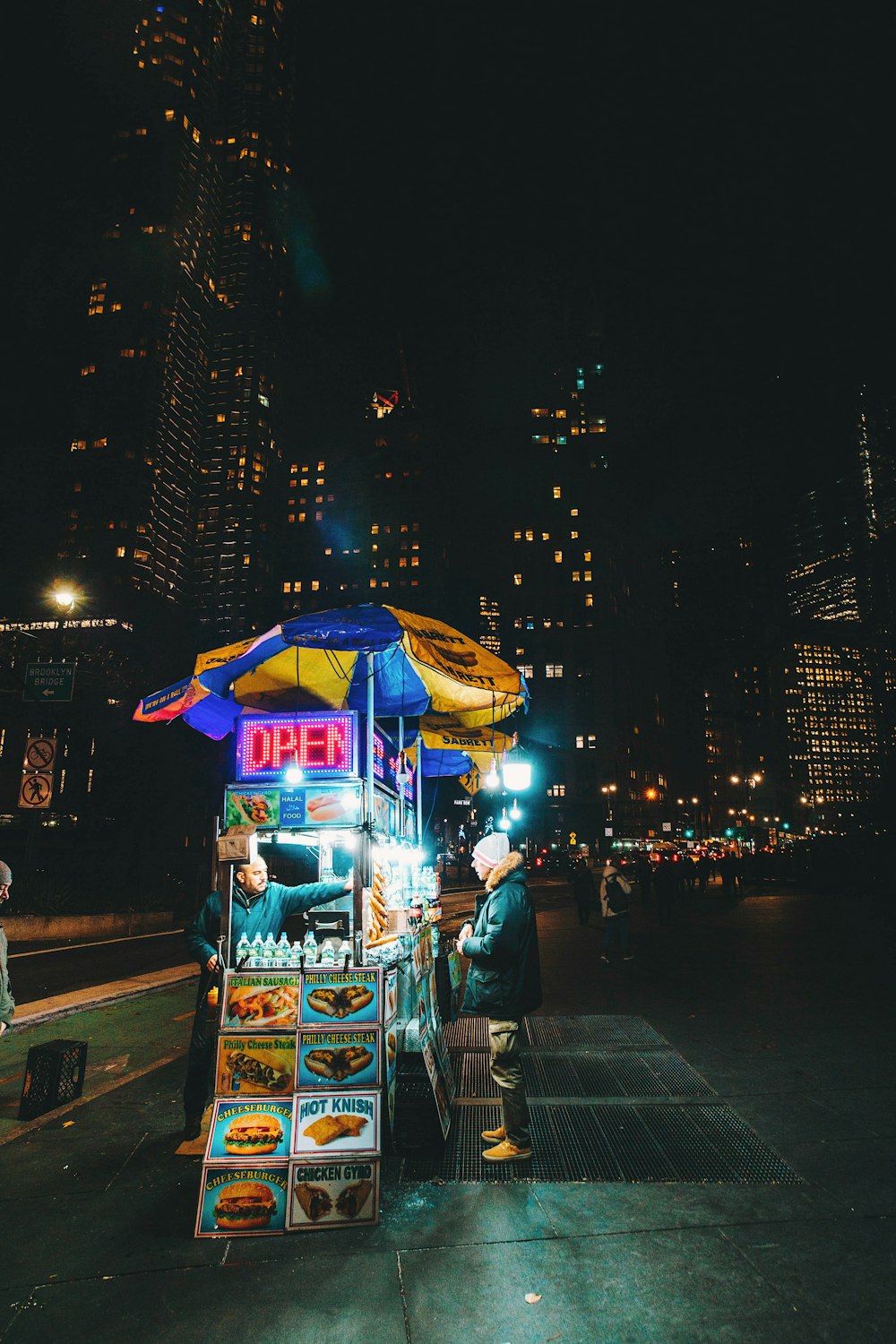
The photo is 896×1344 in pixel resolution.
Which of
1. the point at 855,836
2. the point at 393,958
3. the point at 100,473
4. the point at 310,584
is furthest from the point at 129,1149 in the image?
the point at 100,473

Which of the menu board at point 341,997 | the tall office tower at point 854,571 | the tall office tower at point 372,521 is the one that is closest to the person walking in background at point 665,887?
the tall office tower at point 854,571

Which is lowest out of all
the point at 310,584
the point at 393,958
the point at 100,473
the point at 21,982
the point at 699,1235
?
the point at 21,982

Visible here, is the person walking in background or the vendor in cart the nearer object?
the vendor in cart

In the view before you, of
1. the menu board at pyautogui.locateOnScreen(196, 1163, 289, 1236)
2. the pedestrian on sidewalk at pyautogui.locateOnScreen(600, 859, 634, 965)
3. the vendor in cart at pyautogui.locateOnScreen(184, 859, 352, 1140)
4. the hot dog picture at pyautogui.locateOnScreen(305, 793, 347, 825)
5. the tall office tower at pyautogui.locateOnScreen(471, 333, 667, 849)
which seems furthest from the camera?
the tall office tower at pyautogui.locateOnScreen(471, 333, 667, 849)

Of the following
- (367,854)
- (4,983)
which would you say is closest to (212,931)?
(367,854)

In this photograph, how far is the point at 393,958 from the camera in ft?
17.7

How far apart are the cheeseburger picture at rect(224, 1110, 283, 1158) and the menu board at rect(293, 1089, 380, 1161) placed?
0.42ft

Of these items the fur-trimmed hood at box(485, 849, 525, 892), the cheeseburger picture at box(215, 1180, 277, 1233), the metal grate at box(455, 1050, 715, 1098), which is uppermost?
the fur-trimmed hood at box(485, 849, 525, 892)

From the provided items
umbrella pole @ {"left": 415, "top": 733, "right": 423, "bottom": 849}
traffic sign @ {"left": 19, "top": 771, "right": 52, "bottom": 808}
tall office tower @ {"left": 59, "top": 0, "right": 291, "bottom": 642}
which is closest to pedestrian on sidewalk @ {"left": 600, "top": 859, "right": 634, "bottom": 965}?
umbrella pole @ {"left": 415, "top": 733, "right": 423, "bottom": 849}

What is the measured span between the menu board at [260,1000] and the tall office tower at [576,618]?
8480cm

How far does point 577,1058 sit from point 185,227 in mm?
170557

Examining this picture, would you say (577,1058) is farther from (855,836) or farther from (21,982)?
(855,836)

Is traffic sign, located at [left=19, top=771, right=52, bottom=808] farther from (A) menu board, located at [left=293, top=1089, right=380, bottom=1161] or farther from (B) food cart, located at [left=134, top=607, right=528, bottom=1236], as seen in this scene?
(A) menu board, located at [left=293, top=1089, right=380, bottom=1161]

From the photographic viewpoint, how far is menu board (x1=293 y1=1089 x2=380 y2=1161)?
155 inches
